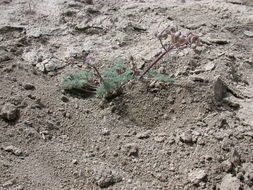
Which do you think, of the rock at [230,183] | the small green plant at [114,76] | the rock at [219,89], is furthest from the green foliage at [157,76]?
the rock at [230,183]

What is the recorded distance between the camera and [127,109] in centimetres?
278

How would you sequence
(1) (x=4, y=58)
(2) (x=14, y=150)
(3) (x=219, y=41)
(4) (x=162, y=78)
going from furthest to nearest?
(3) (x=219, y=41) → (1) (x=4, y=58) → (4) (x=162, y=78) → (2) (x=14, y=150)

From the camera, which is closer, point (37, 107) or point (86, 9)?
point (37, 107)

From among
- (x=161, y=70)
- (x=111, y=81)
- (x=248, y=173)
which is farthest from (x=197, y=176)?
(x=161, y=70)

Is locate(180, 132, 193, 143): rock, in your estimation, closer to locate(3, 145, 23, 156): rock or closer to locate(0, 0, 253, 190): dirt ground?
locate(0, 0, 253, 190): dirt ground

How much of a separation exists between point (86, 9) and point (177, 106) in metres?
1.85

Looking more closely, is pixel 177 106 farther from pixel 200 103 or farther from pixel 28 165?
pixel 28 165

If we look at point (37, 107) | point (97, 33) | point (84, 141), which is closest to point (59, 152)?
point (84, 141)

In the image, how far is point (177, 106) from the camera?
273cm

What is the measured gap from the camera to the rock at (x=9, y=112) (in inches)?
102

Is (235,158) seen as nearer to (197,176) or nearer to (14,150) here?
(197,176)

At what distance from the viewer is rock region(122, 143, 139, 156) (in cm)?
244

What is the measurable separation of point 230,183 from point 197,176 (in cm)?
19

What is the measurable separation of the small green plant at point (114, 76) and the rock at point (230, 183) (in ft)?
2.91
